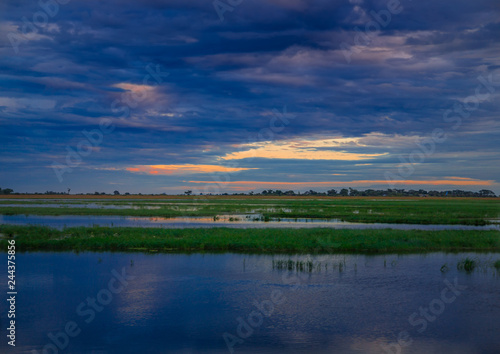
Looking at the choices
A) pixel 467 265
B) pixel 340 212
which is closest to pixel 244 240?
pixel 467 265

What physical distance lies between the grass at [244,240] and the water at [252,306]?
3128 mm

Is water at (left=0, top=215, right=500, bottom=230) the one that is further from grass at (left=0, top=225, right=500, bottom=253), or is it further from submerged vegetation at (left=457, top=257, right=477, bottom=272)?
submerged vegetation at (left=457, top=257, right=477, bottom=272)

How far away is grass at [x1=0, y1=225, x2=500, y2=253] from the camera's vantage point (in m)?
24.0

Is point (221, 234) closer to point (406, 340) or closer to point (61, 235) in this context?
point (61, 235)

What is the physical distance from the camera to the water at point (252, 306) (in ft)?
34.9

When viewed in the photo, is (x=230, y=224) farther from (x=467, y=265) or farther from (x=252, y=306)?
(x=252, y=306)

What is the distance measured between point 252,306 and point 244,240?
1162 centimetres

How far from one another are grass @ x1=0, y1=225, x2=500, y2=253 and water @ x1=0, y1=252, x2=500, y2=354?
3.13 metres

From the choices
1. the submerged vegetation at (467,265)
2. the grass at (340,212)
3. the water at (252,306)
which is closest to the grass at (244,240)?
the water at (252,306)

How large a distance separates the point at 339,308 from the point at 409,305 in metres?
2.64

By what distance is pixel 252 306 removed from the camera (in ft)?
44.4

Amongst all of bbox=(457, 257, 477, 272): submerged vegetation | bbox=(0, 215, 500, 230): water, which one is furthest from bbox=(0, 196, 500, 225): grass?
bbox=(457, 257, 477, 272): submerged vegetation

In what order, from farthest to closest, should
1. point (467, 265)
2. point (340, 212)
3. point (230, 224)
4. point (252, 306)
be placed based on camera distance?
point (340, 212) → point (230, 224) → point (467, 265) → point (252, 306)

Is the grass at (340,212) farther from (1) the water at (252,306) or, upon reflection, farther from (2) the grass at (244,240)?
(1) the water at (252,306)
